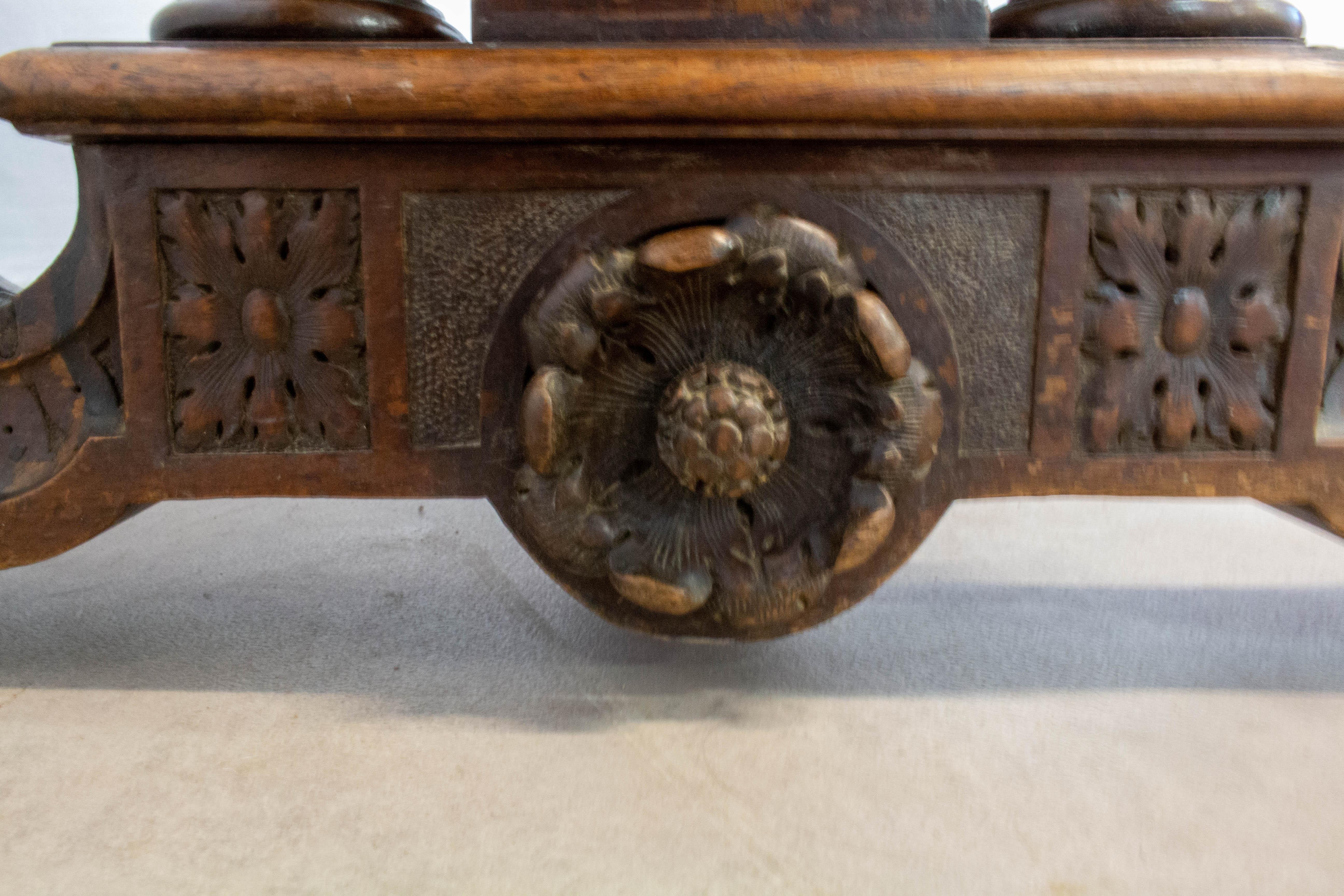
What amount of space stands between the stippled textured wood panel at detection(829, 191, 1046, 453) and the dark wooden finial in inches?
25.5

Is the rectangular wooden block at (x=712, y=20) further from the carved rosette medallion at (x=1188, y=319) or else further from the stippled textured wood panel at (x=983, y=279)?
the carved rosette medallion at (x=1188, y=319)

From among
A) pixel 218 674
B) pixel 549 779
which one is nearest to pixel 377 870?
pixel 549 779

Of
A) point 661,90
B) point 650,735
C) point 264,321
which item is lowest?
point 650,735

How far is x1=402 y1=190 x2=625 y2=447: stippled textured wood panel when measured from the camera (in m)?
1.18

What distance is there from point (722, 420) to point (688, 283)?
171 mm

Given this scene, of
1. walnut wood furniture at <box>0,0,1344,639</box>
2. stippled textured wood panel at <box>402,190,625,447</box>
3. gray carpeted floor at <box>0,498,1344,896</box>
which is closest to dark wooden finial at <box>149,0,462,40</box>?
walnut wood furniture at <box>0,0,1344,639</box>

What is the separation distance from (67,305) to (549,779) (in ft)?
2.83

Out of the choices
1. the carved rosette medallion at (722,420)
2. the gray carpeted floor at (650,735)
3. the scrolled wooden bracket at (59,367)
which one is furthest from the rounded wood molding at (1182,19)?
the scrolled wooden bracket at (59,367)

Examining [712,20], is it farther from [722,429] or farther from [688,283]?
[722,429]

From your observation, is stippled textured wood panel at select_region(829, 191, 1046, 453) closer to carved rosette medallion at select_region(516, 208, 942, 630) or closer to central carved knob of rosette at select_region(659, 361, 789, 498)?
carved rosette medallion at select_region(516, 208, 942, 630)

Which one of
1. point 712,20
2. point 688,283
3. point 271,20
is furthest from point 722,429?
point 271,20

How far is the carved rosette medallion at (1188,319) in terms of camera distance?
120 centimetres

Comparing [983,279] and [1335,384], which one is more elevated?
[983,279]

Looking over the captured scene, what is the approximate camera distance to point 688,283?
1.14 meters
